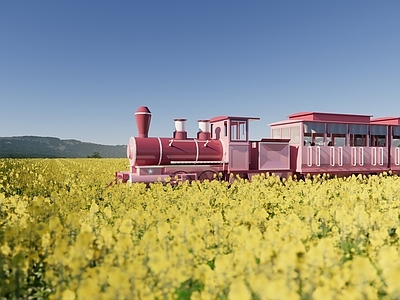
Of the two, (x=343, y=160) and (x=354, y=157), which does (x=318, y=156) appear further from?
(x=354, y=157)

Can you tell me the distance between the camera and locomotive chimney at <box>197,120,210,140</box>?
12.5 meters

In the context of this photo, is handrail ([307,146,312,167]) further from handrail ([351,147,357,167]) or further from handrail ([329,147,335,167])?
handrail ([351,147,357,167])

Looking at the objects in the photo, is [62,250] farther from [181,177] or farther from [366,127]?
[366,127]

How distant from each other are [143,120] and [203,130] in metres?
2.51

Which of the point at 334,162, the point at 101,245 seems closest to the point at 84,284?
the point at 101,245

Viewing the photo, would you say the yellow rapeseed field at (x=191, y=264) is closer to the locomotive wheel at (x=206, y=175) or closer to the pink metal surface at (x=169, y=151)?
the pink metal surface at (x=169, y=151)

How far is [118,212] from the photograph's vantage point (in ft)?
20.5

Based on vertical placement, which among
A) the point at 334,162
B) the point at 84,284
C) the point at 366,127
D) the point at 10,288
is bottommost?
the point at 10,288

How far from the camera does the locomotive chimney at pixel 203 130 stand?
1255 centimetres

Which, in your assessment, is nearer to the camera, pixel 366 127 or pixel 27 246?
pixel 27 246

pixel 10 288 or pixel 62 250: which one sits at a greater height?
pixel 62 250

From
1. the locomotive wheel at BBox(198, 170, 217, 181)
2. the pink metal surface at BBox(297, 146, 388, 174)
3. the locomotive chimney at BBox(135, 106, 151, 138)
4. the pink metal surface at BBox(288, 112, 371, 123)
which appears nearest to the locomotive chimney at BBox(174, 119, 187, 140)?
the locomotive chimney at BBox(135, 106, 151, 138)

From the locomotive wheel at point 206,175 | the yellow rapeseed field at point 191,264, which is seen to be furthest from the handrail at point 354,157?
the yellow rapeseed field at point 191,264

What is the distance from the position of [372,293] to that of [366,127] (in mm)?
13037
